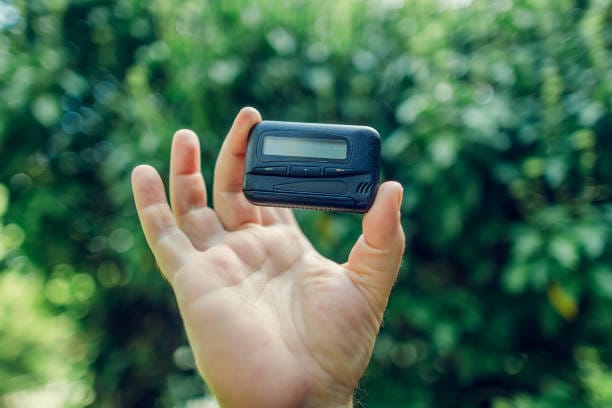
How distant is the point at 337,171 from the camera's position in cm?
106

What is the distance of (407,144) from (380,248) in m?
0.61

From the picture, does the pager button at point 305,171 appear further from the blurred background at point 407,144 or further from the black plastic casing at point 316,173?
the blurred background at point 407,144

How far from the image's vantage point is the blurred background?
1470 millimetres

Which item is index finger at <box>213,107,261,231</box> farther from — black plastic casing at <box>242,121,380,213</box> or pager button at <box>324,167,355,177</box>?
pager button at <box>324,167,355,177</box>

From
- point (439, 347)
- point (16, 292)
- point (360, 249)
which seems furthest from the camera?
point (16, 292)

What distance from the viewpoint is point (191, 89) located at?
159 centimetres

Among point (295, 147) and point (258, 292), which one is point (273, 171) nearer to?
point (295, 147)

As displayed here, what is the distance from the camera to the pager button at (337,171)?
105 cm

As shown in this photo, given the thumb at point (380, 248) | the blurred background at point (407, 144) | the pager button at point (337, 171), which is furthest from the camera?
the blurred background at point (407, 144)

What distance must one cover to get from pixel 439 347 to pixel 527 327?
38cm

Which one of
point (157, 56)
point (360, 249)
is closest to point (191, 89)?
point (157, 56)

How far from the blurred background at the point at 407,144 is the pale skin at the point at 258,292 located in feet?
1.50

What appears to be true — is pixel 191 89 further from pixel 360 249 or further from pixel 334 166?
pixel 360 249

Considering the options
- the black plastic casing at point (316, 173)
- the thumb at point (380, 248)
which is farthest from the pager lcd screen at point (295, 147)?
the thumb at point (380, 248)
